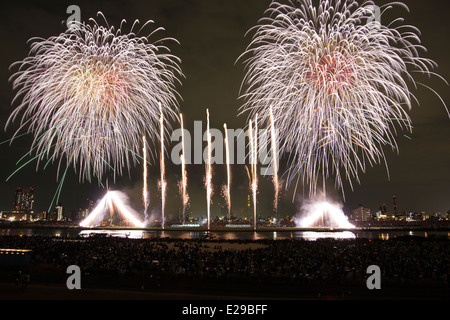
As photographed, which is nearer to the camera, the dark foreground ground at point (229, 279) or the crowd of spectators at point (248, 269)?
the dark foreground ground at point (229, 279)

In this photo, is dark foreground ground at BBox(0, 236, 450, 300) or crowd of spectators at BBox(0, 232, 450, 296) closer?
dark foreground ground at BBox(0, 236, 450, 300)

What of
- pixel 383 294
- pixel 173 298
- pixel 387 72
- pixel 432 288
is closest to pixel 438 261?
pixel 432 288

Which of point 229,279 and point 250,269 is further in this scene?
point 250,269

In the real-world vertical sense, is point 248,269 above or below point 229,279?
above

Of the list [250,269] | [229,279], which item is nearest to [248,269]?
[250,269]

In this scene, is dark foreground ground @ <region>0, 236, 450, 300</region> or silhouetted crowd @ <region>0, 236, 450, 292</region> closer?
dark foreground ground @ <region>0, 236, 450, 300</region>

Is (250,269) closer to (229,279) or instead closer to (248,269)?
(248,269)

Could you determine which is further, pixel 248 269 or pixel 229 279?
pixel 248 269

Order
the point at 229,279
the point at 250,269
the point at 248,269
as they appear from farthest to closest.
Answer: the point at 250,269 → the point at 248,269 → the point at 229,279

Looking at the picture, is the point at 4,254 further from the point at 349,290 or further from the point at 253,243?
the point at 253,243

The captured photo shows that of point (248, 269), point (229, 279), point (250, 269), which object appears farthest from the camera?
point (250, 269)

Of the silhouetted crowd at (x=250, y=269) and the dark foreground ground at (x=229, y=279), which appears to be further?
the silhouetted crowd at (x=250, y=269)
